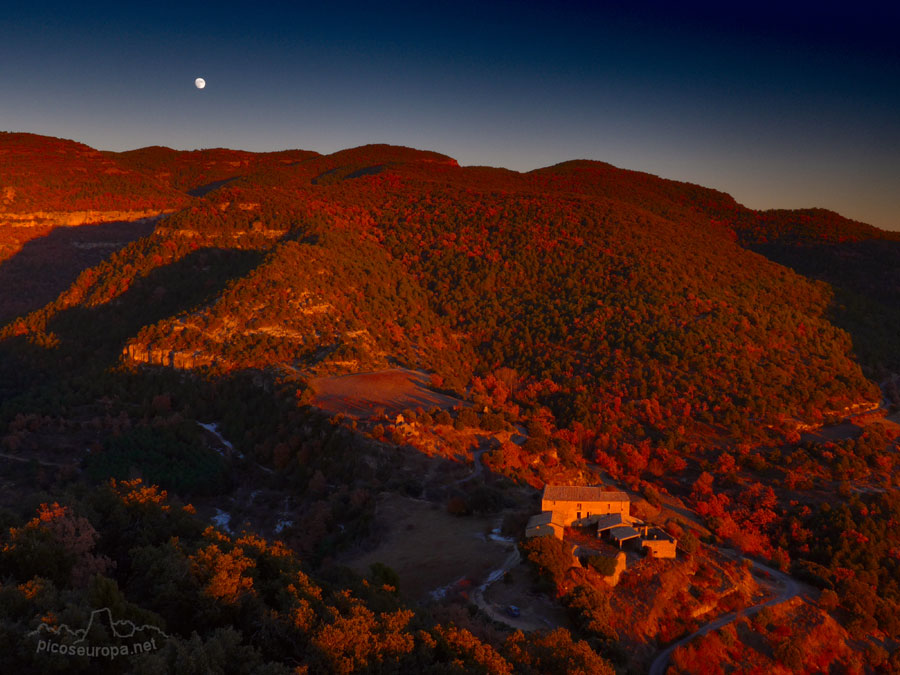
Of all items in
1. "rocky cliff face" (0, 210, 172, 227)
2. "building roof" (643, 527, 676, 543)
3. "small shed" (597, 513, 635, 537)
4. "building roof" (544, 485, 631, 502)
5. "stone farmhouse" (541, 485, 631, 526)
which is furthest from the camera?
"rocky cliff face" (0, 210, 172, 227)

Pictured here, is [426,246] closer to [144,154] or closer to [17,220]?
[17,220]

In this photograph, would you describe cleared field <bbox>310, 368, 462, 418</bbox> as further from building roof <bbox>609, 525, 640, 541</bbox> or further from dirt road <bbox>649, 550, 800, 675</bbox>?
dirt road <bbox>649, 550, 800, 675</bbox>

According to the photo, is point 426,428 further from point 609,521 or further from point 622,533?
point 622,533

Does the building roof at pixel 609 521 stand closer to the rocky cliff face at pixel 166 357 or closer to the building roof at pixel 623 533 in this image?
the building roof at pixel 623 533

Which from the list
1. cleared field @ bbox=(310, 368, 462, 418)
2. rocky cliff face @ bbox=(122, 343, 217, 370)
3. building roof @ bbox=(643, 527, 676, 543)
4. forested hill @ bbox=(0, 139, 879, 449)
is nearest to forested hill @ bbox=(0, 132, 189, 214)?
Result: forested hill @ bbox=(0, 139, 879, 449)

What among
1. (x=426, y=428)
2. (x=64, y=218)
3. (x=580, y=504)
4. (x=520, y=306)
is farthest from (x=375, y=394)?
(x=64, y=218)

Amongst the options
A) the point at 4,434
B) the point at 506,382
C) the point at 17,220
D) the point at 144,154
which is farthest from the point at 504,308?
the point at 144,154
